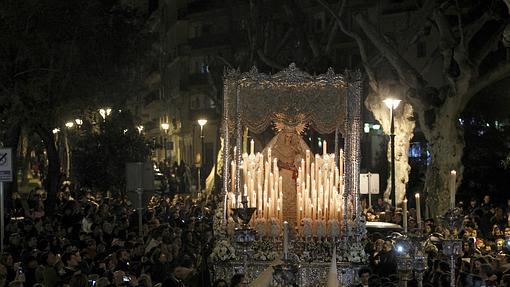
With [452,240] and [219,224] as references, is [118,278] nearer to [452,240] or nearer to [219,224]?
[452,240]

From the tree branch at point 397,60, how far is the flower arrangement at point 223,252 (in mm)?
10889

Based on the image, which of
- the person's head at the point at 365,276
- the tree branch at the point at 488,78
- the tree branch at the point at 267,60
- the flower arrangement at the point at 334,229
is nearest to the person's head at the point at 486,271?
the person's head at the point at 365,276

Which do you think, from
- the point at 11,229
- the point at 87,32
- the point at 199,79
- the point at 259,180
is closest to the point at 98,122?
the point at 87,32

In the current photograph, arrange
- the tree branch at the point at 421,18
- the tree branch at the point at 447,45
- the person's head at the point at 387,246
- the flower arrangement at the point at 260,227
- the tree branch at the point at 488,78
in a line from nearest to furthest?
the person's head at the point at 387,246 → the flower arrangement at the point at 260,227 → the tree branch at the point at 447,45 → the tree branch at the point at 488,78 → the tree branch at the point at 421,18

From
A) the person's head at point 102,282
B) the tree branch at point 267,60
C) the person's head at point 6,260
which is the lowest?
the person's head at point 102,282

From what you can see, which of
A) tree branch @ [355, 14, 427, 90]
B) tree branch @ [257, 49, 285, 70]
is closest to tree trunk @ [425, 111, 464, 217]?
tree branch @ [355, 14, 427, 90]

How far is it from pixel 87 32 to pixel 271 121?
9.40 m

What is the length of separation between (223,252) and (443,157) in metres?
11.2

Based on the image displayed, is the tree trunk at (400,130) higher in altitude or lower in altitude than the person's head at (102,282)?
higher

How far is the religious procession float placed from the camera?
2003 cm

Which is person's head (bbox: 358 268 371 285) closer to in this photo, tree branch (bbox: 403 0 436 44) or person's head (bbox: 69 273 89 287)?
person's head (bbox: 69 273 89 287)

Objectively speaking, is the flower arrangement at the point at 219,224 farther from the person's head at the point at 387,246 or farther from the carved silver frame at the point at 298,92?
the person's head at the point at 387,246

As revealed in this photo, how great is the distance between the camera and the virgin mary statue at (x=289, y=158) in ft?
70.9

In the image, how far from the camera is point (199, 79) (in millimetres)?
71438
